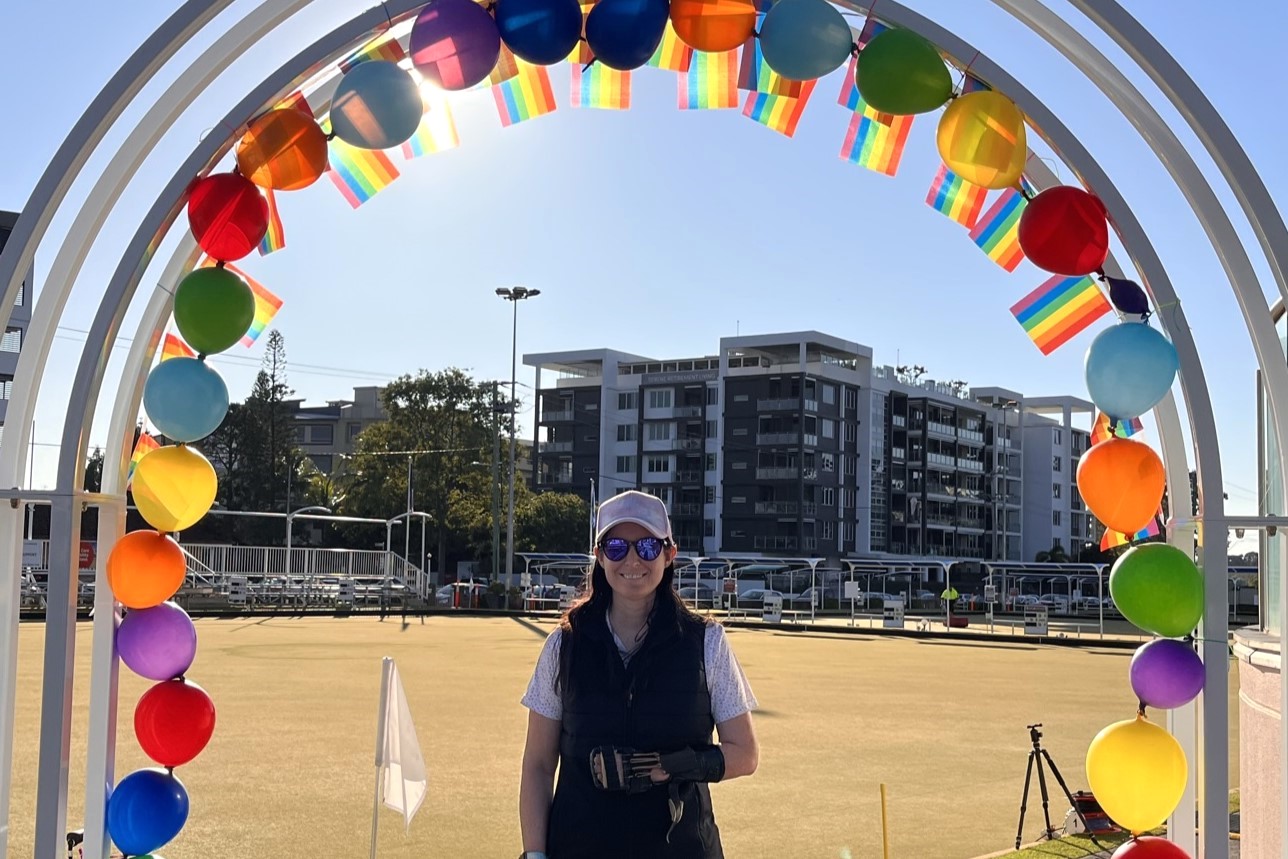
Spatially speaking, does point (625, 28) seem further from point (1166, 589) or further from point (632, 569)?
point (1166, 589)

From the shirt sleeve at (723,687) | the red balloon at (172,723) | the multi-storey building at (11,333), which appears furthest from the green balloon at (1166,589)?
the multi-storey building at (11,333)

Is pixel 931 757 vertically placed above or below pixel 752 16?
below

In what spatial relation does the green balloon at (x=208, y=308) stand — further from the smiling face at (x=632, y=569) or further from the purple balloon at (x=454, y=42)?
the smiling face at (x=632, y=569)

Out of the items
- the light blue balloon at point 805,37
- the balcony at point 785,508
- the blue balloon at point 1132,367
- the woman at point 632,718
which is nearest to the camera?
the woman at point 632,718

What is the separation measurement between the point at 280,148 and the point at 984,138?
2.20 m

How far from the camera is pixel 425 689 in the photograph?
55.3 feet

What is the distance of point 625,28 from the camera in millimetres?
3918

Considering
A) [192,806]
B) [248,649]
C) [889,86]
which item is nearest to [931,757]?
[192,806]

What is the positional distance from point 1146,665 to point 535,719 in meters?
1.78

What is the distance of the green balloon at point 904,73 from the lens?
385 centimetres

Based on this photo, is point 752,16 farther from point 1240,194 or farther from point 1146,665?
point 1146,665

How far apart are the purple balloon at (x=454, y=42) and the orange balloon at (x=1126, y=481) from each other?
87.0 inches

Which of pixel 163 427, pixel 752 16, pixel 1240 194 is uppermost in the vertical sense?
pixel 752 16

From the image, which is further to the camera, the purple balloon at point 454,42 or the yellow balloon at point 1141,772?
the purple balloon at point 454,42
